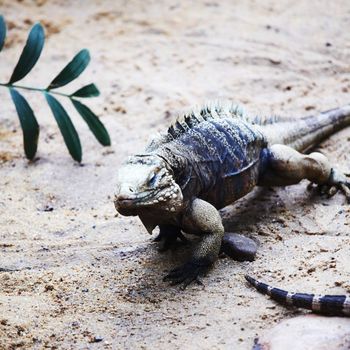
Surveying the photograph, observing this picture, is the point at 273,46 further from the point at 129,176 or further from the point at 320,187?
the point at 129,176

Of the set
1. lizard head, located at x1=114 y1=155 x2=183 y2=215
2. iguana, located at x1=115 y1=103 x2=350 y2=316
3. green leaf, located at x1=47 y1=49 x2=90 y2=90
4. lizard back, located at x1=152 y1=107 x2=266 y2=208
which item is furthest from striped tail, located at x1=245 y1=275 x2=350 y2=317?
green leaf, located at x1=47 y1=49 x2=90 y2=90

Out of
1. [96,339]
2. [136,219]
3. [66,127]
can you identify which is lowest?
[136,219]

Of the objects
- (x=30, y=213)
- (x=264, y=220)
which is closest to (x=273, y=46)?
(x=264, y=220)

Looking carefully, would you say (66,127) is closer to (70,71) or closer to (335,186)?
(70,71)

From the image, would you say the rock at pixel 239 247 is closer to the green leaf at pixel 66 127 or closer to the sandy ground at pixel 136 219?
the sandy ground at pixel 136 219

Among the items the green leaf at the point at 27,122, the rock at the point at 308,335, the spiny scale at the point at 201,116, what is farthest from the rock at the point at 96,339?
the green leaf at the point at 27,122

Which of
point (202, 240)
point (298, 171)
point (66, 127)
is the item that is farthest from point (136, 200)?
point (66, 127)

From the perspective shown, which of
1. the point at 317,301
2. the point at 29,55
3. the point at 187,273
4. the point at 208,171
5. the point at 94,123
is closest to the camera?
the point at 317,301
